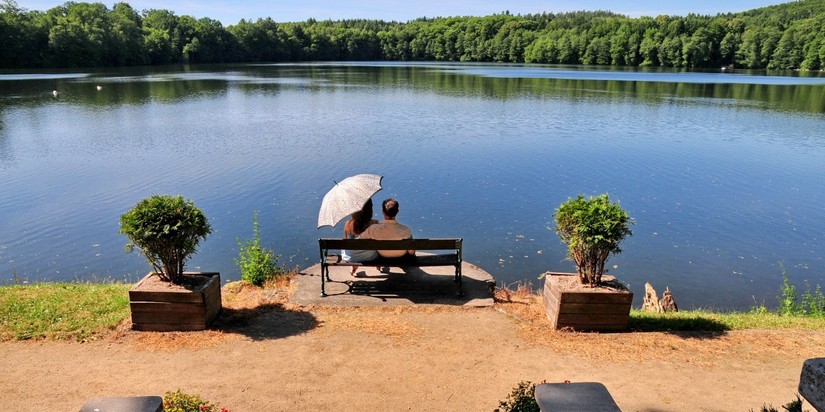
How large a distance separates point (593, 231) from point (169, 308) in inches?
215

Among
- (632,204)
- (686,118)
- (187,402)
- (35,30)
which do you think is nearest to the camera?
(187,402)

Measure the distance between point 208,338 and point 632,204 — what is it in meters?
14.4

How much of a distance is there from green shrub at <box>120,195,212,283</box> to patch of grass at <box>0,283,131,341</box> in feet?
3.66

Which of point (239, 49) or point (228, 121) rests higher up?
point (239, 49)

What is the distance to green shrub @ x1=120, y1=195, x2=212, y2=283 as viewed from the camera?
6707 mm

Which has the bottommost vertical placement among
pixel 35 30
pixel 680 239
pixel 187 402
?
pixel 680 239

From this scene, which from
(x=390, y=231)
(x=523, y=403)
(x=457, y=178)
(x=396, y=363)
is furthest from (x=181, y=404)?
(x=457, y=178)

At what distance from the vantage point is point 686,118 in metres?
35.2

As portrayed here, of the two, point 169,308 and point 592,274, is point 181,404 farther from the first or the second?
point 592,274

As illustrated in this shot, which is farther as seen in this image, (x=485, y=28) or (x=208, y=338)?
(x=485, y=28)

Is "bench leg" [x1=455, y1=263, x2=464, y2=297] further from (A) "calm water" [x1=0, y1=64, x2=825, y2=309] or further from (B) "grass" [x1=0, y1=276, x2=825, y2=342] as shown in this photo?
(A) "calm water" [x1=0, y1=64, x2=825, y2=309]

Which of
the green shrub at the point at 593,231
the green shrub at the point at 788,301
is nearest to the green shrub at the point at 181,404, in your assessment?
the green shrub at the point at 593,231

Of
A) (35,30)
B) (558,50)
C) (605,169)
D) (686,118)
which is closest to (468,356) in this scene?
(605,169)

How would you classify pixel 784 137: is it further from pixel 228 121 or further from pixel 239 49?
pixel 239 49
